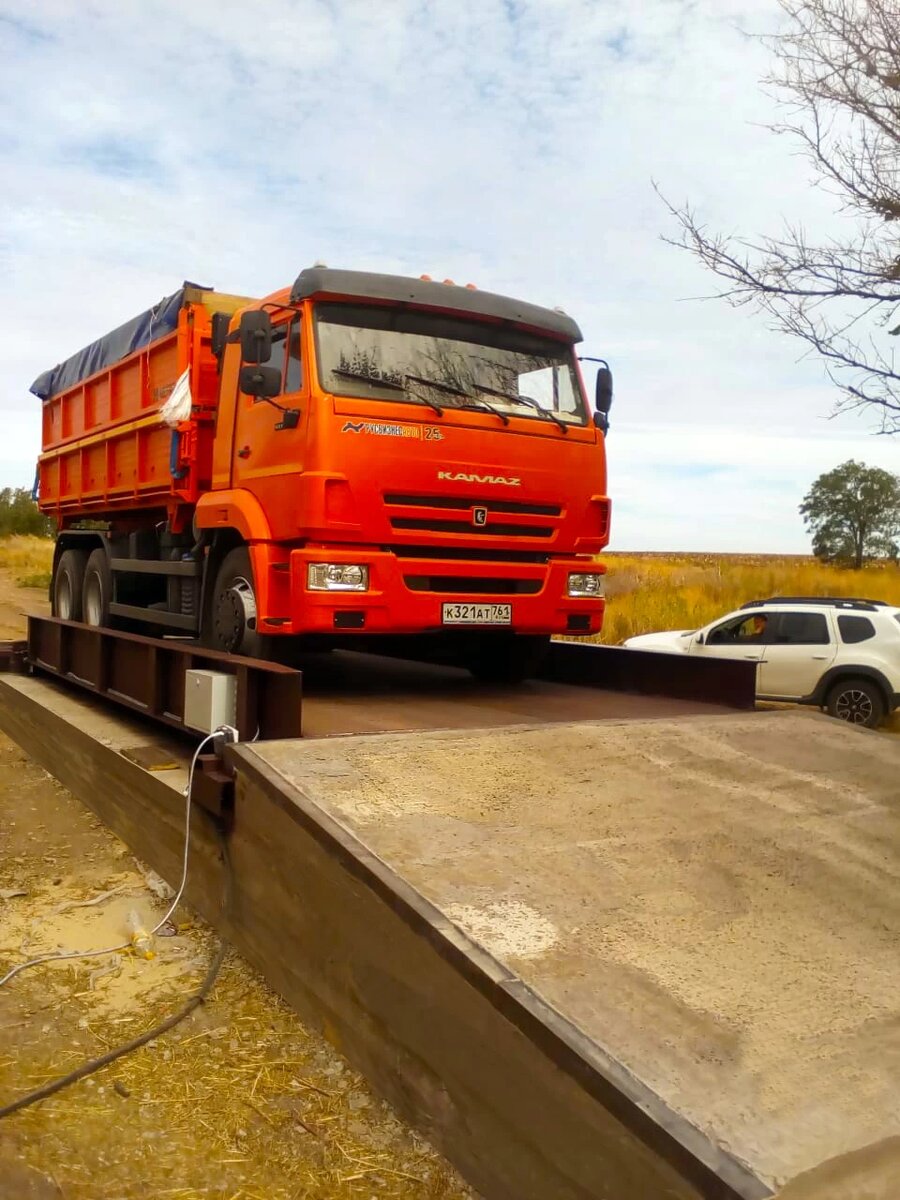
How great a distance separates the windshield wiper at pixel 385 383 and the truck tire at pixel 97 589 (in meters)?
4.43

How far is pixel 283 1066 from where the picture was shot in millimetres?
3742

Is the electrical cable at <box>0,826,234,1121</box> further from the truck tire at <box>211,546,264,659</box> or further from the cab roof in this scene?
the cab roof

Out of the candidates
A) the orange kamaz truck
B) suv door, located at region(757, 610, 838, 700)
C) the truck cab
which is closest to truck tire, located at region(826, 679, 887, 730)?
suv door, located at region(757, 610, 838, 700)

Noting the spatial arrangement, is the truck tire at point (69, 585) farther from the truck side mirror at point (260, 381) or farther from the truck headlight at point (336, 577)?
the truck headlight at point (336, 577)

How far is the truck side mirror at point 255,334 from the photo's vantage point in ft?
21.0

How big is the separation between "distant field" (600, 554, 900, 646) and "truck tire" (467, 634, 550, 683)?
10125mm

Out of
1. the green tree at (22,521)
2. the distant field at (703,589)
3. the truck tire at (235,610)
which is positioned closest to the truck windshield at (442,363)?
the truck tire at (235,610)

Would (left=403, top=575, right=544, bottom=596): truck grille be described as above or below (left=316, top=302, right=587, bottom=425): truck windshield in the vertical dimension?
below

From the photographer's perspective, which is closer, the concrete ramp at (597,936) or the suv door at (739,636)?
the concrete ramp at (597,936)

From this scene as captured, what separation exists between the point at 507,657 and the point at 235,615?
7.00 feet

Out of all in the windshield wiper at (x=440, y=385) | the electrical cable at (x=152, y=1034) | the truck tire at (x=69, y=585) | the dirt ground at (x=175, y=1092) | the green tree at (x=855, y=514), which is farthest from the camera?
the green tree at (x=855, y=514)

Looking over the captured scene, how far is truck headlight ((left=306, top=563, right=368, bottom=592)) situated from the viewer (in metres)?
6.13

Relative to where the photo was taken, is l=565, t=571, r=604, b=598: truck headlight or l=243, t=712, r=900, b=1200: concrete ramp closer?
l=243, t=712, r=900, b=1200: concrete ramp

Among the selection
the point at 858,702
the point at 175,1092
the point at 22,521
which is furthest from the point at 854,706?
the point at 22,521
